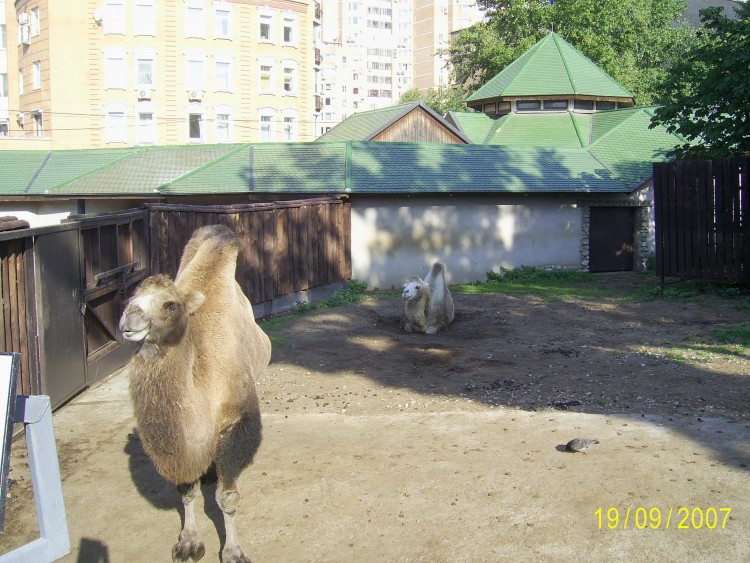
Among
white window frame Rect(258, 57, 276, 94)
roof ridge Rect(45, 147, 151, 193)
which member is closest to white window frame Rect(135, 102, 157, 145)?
white window frame Rect(258, 57, 276, 94)

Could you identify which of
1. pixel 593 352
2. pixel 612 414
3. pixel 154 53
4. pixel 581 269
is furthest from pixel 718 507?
pixel 154 53

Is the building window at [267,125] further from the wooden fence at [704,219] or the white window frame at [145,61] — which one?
the wooden fence at [704,219]

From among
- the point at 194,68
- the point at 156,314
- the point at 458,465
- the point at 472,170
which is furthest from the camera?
the point at 194,68

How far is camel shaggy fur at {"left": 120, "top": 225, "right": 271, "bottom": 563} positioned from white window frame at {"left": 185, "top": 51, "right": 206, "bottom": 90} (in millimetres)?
50240

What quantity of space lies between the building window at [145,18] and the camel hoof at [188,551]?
52.3 m

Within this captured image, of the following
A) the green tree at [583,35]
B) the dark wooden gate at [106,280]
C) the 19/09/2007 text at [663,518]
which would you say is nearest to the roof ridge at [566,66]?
the green tree at [583,35]

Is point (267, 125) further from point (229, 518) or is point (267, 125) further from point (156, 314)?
point (156, 314)

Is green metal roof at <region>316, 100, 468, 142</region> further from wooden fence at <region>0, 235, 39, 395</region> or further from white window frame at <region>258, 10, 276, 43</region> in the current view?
white window frame at <region>258, 10, 276, 43</region>

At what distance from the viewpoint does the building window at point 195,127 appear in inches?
2163

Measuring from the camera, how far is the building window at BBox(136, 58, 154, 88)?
52.7 metres

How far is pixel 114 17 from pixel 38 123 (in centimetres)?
891

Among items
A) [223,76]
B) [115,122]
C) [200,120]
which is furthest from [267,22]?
[115,122]

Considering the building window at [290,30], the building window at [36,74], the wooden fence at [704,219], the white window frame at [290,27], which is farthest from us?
the building window at [290,30]

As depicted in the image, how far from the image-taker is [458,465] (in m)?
6.68
